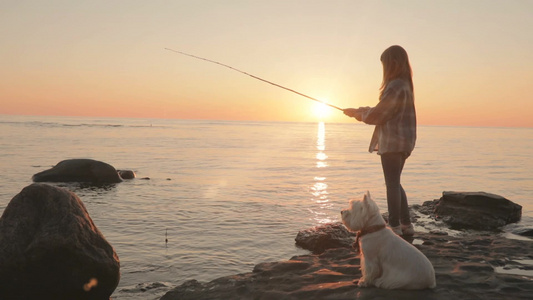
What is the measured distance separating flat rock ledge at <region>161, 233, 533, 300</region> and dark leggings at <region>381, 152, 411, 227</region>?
0.71 meters

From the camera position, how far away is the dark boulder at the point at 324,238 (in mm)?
7922

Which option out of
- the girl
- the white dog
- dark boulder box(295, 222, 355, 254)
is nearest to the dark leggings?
the girl

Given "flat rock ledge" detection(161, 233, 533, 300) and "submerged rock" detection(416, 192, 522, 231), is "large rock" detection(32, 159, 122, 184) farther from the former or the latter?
"flat rock ledge" detection(161, 233, 533, 300)

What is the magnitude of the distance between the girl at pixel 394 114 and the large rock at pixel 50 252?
4.29 meters

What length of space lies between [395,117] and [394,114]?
0.05 meters

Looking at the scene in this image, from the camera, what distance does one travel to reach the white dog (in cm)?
441

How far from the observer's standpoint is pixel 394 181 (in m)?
6.27

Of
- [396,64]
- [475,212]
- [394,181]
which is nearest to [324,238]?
[394,181]

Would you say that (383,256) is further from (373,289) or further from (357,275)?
(357,275)

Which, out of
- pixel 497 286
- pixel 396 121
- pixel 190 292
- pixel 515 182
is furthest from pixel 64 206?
pixel 515 182

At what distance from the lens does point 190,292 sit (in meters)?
5.46

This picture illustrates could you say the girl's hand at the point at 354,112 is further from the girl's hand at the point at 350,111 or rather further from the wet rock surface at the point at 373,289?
the wet rock surface at the point at 373,289

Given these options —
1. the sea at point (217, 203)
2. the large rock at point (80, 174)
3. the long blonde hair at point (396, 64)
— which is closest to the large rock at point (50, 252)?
the sea at point (217, 203)

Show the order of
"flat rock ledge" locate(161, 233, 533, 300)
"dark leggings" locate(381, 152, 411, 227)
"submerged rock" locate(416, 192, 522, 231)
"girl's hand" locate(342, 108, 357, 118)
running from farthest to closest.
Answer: "submerged rock" locate(416, 192, 522, 231)
"girl's hand" locate(342, 108, 357, 118)
"dark leggings" locate(381, 152, 411, 227)
"flat rock ledge" locate(161, 233, 533, 300)
